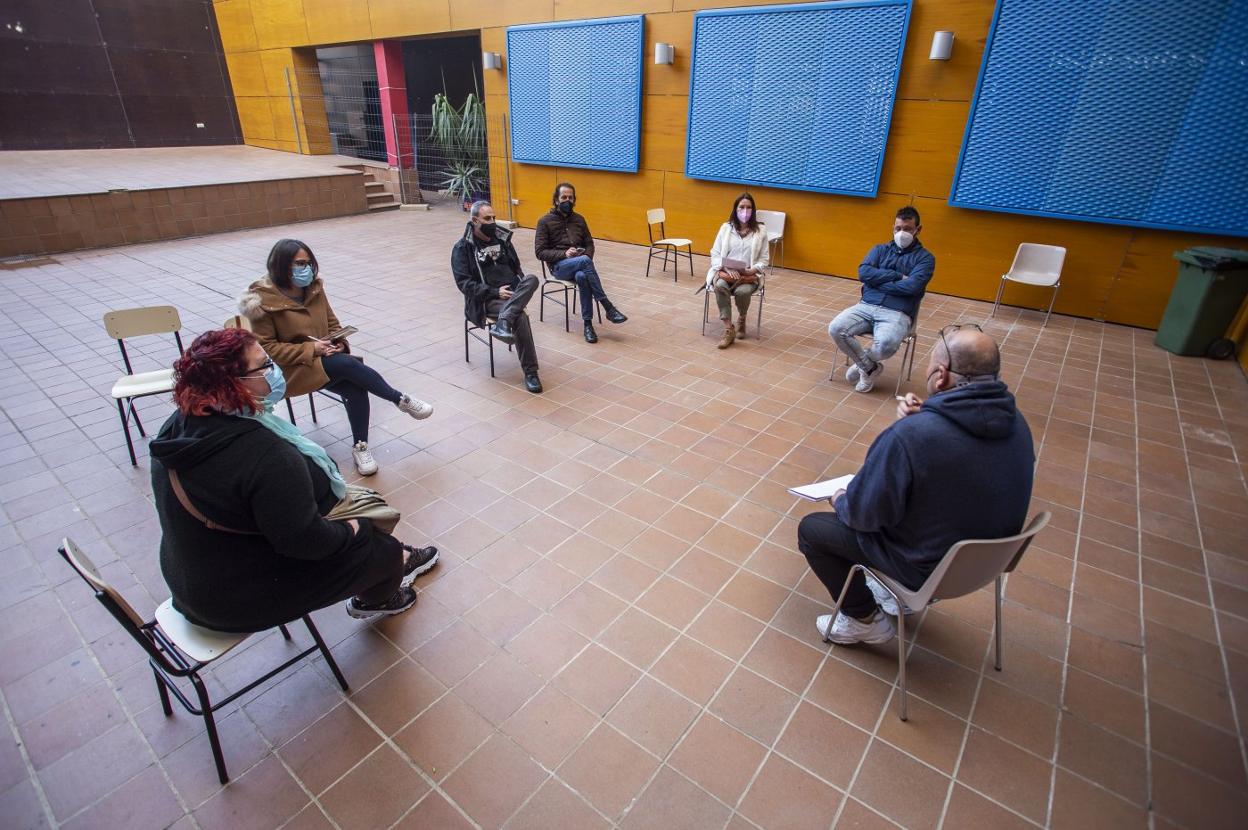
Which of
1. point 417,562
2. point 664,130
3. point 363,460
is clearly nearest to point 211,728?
point 417,562

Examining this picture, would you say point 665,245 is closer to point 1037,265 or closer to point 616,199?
point 616,199

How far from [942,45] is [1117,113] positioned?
1689mm

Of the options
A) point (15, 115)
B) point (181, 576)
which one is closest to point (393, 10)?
point (15, 115)

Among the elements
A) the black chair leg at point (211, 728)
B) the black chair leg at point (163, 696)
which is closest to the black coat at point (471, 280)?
the black chair leg at point (163, 696)

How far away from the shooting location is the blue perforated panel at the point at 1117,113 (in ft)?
16.7

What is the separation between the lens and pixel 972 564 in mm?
1860

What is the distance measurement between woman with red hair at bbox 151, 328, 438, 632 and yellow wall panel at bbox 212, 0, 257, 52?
1520cm

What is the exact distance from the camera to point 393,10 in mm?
10469

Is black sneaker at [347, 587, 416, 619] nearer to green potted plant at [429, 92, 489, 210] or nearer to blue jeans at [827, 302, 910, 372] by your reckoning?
blue jeans at [827, 302, 910, 372]

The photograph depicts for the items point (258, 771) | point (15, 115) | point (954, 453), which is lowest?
point (258, 771)

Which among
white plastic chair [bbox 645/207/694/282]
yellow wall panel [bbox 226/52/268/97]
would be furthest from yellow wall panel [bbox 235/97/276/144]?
white plastic chair [bbox 645/207/694/282]

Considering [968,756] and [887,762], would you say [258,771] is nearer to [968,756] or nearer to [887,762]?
[887,762]

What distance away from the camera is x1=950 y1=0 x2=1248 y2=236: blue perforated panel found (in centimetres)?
509

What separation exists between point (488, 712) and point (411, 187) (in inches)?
467
